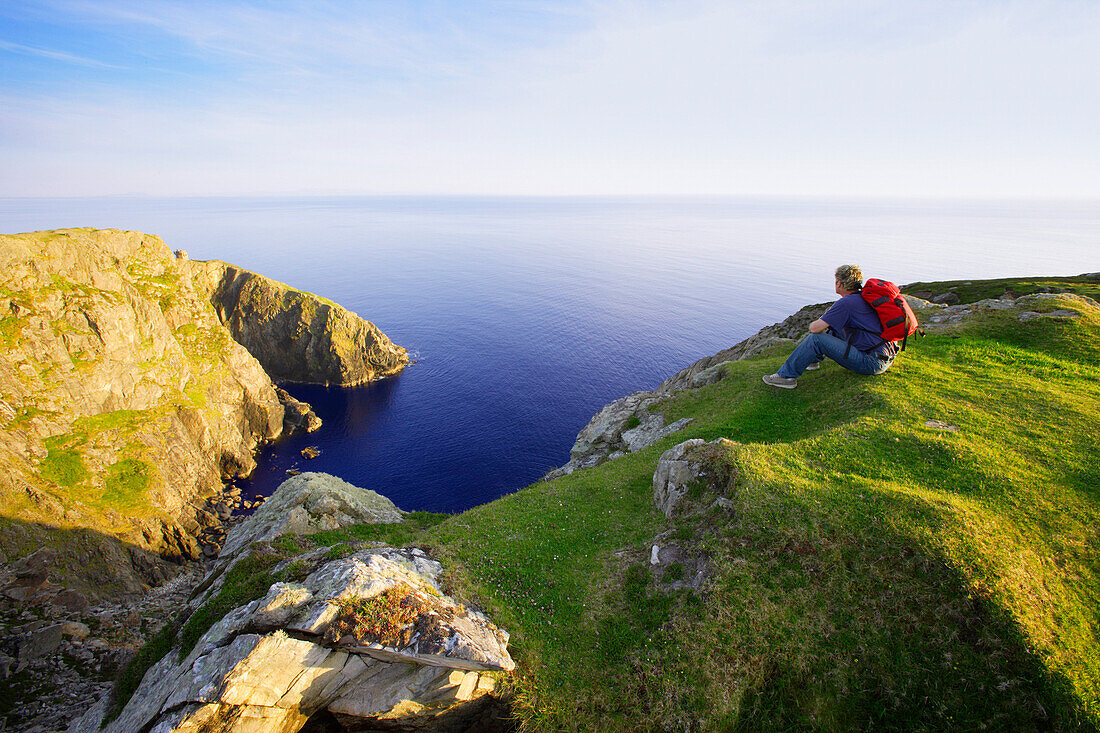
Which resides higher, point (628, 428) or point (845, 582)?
point (845, 582)

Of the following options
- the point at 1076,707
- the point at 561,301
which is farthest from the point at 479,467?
the point at 561,301

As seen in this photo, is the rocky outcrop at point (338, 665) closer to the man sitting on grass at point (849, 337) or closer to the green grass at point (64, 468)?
the man sitting on grass at point (849, 337)

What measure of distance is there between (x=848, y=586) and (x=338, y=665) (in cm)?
1544

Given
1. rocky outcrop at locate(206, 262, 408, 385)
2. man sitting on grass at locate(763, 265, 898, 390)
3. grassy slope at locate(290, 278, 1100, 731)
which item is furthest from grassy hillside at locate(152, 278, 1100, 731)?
rocky outcrop at locate(206, 262, 408, 385)

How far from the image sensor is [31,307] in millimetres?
61031

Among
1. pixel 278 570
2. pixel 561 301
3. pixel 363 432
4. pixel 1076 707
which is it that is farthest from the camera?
pixel 561 301

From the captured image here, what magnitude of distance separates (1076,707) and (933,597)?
9.53 ft

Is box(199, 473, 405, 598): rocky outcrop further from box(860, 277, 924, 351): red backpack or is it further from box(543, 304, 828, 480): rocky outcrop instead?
box(860, 277, 924, 351): red backpack

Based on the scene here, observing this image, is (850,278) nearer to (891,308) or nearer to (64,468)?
(891,308)

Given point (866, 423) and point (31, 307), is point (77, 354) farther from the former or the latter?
point (866, 423)

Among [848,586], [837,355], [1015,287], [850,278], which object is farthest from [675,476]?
[1015,287]

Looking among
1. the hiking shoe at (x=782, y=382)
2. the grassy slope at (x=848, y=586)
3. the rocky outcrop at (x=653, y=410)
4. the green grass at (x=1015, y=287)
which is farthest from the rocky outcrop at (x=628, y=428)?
the green grass at (x=1015, y=287)

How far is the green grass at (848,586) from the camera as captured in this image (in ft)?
36.1

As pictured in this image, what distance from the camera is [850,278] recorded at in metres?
19.7
